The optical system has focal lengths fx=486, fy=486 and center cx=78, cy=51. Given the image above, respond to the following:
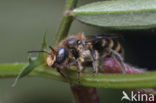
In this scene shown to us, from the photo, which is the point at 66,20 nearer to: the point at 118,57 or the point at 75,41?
the point at 75,41

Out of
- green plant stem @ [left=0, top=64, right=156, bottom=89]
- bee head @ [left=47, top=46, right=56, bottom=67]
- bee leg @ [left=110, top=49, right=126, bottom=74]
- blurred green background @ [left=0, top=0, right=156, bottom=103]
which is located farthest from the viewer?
blurred green background @ [left=0, top=0, right=156, bottom=103]

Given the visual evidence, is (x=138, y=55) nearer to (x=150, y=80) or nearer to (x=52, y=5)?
(x=52, y=5)

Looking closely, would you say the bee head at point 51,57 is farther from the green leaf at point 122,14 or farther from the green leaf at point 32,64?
the green leaf at point 122,14

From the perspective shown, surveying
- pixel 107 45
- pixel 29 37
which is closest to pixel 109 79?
Result: pixel 107 45

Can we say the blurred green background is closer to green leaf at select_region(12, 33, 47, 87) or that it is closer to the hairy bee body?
the hairy bee body

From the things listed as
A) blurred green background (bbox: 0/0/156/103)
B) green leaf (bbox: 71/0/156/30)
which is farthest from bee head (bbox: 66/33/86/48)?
blurred green background (bbox: 0/0/156/103)

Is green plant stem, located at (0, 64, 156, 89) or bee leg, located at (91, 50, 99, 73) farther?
bee leg, located at (91, 50, 99, 73)

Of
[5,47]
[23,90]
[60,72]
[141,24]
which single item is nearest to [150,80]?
[141,24]
